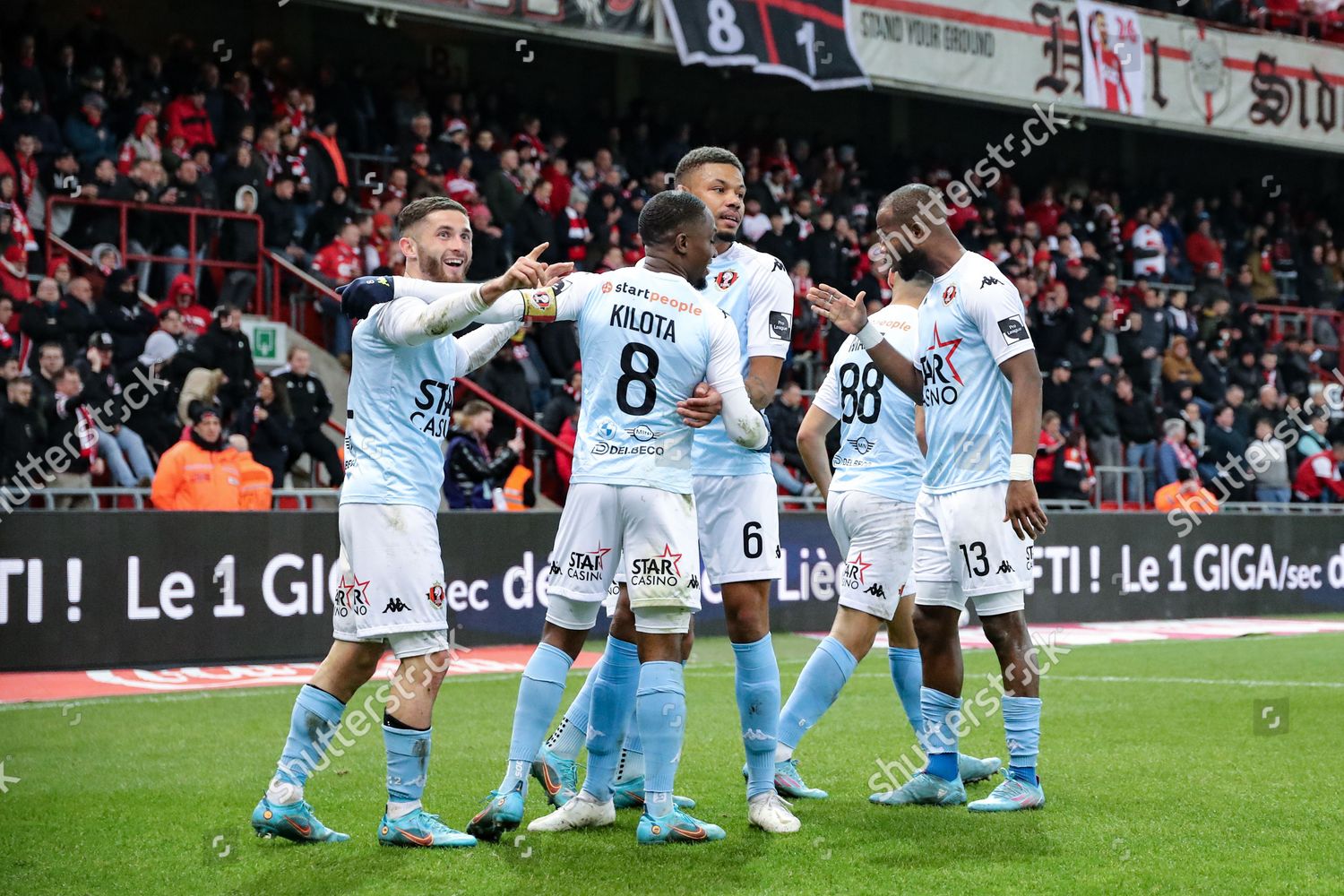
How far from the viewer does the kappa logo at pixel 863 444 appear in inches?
290

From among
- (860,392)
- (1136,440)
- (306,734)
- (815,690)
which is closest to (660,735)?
(306,734)

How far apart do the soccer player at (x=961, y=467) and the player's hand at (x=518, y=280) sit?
4.28 feet

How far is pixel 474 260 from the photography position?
1748 centimetres

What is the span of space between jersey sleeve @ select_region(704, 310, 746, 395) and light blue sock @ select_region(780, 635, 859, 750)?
157 cm

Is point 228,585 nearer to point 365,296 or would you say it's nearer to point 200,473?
point 200,473

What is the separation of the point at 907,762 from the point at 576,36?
14.7 meters

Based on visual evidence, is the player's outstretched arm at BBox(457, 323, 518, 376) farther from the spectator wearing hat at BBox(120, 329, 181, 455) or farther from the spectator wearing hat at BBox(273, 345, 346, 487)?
the spectator wearing hat at BBox(273, 345, 346, 487)

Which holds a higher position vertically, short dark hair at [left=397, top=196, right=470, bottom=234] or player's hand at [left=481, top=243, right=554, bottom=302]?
short dark hair at [left=397, top=196, right=470, bottom=234]

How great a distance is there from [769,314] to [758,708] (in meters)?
1.66

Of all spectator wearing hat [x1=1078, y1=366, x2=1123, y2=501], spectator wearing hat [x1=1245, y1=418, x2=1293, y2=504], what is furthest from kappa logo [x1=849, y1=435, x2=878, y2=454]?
spectator wearing hat [x1=1245, y1=418, x2=1293, y2=504]

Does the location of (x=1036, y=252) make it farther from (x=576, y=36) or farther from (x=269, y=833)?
(x=269, y=833)

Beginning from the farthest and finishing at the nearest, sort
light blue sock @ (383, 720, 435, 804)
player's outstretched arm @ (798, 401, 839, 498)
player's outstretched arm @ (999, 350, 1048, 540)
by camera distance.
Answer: player's outstretched arm @ (798, 401, 839, 498) → player's outstretched arm @ (999, 350, 1048, 540) → light blue sock @ (383, 720, 435, 804)

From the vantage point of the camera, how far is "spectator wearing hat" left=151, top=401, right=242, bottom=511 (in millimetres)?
→ 12867

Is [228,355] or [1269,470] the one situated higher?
[228,355]
